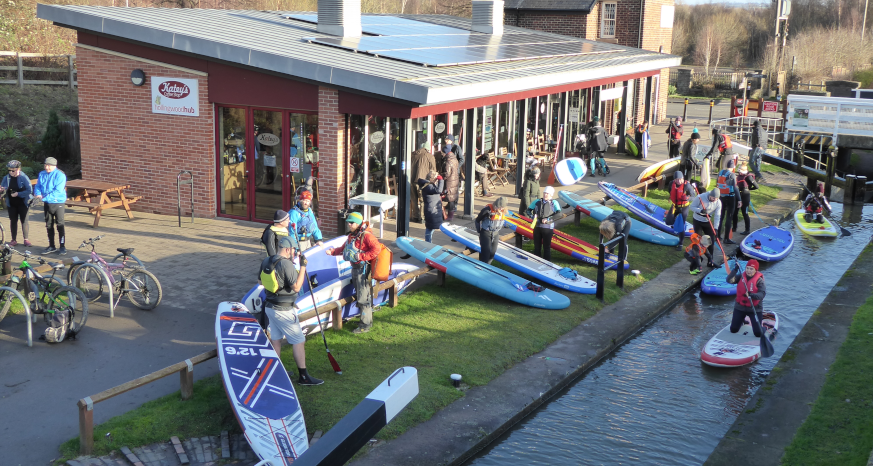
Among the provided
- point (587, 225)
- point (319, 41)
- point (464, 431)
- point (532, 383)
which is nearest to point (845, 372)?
point (532, 383)

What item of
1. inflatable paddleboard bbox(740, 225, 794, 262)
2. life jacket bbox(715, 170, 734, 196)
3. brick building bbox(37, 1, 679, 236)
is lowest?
inflatable paddleboard bbox(740, 225, 794, 262)

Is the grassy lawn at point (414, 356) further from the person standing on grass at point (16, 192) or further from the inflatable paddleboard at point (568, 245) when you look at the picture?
the person standing on grass at point (16, 192)

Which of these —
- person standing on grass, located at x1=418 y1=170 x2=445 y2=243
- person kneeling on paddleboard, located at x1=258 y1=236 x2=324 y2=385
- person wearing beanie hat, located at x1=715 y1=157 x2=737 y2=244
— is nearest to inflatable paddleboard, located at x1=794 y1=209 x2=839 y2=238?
person wearing beanie hat, located at x1=715 y1=157 x2=737 y2=244

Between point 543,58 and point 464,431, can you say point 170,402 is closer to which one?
point 464,431

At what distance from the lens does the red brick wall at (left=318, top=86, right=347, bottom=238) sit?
573 inches

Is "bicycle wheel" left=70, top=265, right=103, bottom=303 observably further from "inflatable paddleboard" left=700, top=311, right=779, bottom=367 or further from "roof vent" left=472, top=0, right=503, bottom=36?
"roof vent" left=472, top=0, right=503, bottom=36

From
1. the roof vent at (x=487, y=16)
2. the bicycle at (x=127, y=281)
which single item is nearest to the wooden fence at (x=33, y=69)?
the roof vent at (x=487, y=16)

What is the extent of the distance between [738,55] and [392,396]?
229ft

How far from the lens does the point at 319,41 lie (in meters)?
16.6

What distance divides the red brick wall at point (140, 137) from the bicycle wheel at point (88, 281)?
4740 millimetres

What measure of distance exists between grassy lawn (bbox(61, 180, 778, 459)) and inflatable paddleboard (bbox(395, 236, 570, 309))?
7.2 inches

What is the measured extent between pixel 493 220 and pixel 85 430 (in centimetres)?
733

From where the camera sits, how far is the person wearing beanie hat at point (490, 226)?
1280cm

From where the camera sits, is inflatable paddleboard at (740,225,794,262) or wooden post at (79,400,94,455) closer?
wooden post at (79,400,94,455)
